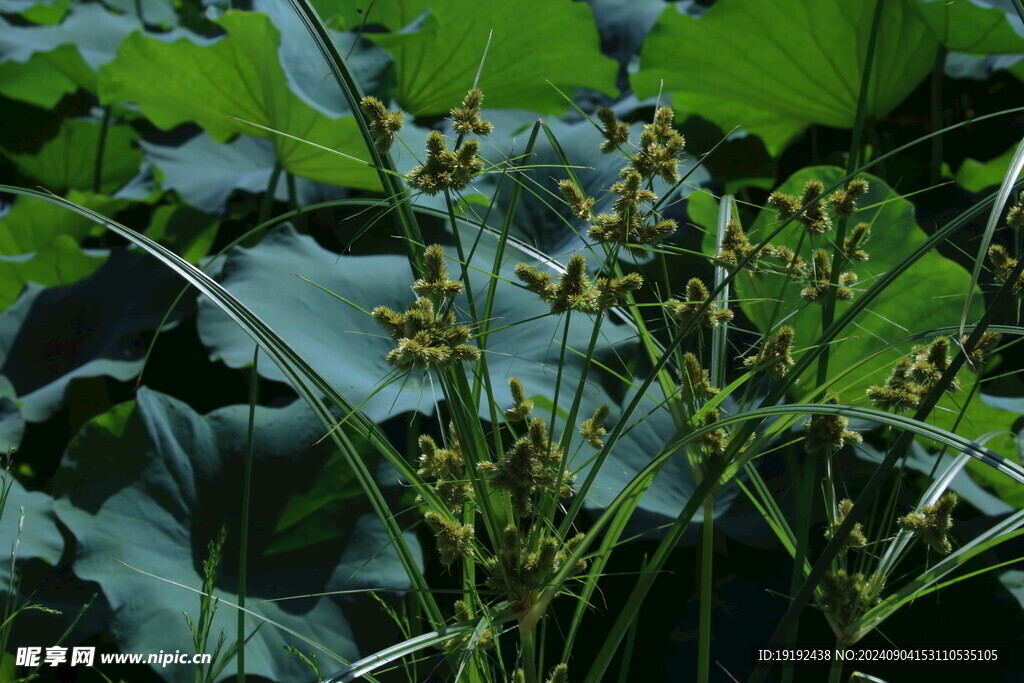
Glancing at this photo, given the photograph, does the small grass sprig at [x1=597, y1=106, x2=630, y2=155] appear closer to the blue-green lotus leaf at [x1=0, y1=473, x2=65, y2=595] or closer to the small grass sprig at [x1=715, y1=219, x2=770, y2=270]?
the small grass sprig at [x1=715, y1=219, x2=770, y2=270]

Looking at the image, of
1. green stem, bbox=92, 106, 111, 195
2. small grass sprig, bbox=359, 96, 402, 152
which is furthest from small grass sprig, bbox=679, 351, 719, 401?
green stem, bbox=92, 106, 111, 195

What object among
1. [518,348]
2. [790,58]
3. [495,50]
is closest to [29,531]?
[518,348]

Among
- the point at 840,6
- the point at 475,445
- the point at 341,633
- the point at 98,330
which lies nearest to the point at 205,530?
the point at 341,633

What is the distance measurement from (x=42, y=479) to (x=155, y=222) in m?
0.61

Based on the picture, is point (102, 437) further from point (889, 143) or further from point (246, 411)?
point (889, 143)

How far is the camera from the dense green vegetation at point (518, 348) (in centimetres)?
49

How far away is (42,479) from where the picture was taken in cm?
145

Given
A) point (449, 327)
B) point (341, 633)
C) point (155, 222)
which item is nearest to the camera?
point (449, 327)

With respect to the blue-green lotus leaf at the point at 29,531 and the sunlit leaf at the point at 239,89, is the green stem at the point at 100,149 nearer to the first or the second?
the sunlit leaf at the point at 239,89

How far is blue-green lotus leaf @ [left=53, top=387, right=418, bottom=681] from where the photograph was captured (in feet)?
3.38

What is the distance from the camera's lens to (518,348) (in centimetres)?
77

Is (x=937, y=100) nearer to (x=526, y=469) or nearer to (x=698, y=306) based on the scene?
(x=698, y=306)

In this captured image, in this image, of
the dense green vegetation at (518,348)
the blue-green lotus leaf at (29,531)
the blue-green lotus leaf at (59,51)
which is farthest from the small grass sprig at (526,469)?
the blue-green lotus leaf at (59,51)

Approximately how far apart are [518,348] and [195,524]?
0.63 meters
